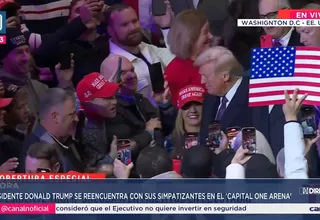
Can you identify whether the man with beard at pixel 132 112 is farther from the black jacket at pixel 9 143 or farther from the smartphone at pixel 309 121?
the smartphone at pixel 309 121

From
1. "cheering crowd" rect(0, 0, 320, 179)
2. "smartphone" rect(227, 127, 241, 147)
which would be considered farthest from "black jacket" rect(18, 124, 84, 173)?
"smartphone" rect(227, 127, 241, 147)

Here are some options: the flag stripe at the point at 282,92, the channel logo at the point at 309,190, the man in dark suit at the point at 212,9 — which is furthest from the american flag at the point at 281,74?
the channel logo at the point at 309,190

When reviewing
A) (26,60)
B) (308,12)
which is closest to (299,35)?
(308,12)

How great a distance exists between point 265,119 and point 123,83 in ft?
2.96

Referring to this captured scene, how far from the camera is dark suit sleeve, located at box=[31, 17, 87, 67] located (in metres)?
6.63

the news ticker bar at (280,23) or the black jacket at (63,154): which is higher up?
the news ticker bar at (280,23)

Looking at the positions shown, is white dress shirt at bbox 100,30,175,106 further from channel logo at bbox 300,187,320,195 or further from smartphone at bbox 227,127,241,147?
channel logo at bbox 300,187,320,195

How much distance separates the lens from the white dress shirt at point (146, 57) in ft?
21.9

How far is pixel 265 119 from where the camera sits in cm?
659

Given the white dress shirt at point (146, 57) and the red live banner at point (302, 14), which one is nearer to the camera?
the red live banner at point (302, 14)

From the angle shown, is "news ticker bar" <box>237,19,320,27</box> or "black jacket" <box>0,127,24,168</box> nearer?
"news ticker bar" <box>237,19,320,27</box>

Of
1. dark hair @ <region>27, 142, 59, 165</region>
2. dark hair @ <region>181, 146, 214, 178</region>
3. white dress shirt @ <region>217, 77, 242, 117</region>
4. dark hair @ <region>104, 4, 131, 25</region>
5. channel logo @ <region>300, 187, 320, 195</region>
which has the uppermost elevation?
dark hair @ <region>104, 4, 131, 25</region>

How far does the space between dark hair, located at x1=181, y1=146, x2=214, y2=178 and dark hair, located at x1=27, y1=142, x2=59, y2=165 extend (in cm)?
80

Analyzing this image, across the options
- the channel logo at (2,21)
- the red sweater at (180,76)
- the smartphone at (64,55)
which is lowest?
the red sweater at (180,76)
